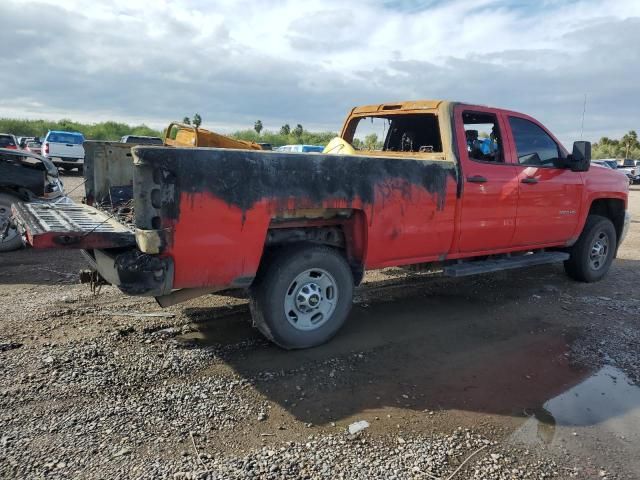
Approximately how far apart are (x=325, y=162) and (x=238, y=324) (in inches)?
71.7

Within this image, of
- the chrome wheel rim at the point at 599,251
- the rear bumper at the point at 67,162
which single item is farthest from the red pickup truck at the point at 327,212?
the rear bumper at the point at 67,162

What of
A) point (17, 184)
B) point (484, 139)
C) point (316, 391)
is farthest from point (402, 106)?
point (17, 184)

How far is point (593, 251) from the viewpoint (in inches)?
273

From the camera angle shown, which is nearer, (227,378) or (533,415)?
(533,415)

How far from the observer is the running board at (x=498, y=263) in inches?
202

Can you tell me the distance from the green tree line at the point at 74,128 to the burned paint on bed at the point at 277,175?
164ft

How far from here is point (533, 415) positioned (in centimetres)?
343

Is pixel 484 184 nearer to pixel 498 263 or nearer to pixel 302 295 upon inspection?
pixel 498 263

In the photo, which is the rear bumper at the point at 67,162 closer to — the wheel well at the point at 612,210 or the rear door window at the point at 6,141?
the rear door window at the point at 6,141

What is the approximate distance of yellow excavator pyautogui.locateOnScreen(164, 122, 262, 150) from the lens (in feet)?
17.3

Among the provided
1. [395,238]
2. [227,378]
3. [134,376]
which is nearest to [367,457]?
[227,378]

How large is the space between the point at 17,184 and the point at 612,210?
8.48 metres

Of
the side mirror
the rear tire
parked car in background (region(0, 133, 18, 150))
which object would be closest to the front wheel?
the side mirror

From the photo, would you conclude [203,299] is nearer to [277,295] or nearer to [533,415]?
[277,295]
